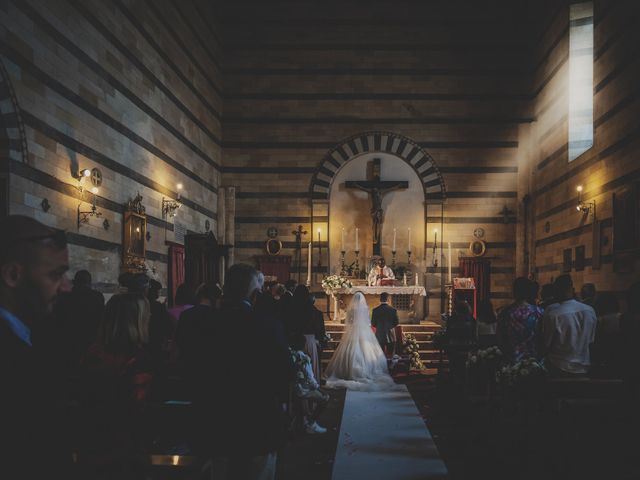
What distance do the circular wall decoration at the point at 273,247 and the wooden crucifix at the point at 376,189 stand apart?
2313 millimetres

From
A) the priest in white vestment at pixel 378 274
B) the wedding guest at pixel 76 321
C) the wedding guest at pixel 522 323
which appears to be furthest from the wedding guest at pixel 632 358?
the priest in white vestment at pixel 378 274

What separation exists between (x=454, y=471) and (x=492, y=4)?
44.7 ft

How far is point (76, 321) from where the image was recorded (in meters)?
5.02

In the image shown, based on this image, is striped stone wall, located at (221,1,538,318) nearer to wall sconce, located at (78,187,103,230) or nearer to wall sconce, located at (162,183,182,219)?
wall sconce, located at (162,183,182,219)

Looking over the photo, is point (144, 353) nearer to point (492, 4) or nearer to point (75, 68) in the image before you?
point (75, 68)

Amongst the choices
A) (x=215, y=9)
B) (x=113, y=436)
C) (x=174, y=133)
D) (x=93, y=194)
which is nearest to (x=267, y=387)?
(x=113, y=436)

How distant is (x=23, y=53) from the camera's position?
6934 mm

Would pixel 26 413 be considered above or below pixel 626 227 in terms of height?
below

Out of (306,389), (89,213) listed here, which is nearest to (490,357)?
(306,389)

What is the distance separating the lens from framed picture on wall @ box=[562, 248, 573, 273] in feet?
40.9

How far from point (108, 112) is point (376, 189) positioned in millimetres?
7621

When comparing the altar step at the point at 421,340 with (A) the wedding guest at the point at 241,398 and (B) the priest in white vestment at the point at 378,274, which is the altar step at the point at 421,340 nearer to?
(B) the priest in white vestment at the point at 378,274

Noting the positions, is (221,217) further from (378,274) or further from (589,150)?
(589,150)

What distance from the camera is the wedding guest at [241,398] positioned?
2564 mm
